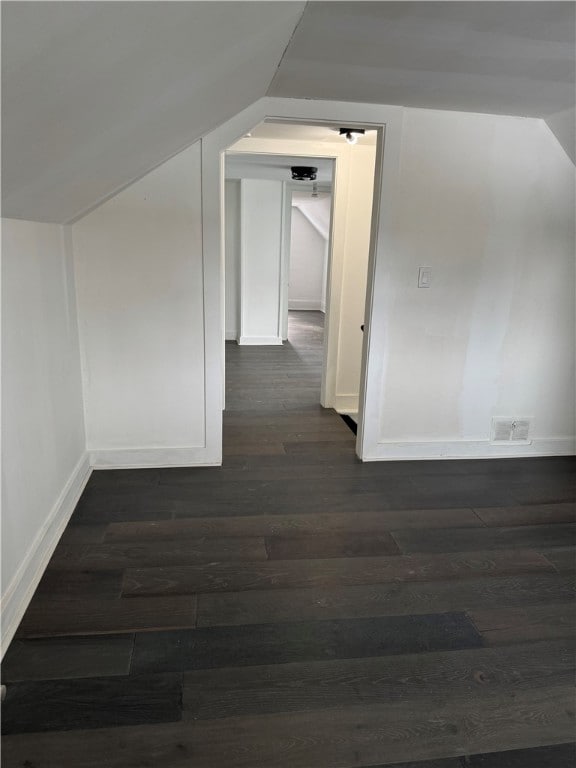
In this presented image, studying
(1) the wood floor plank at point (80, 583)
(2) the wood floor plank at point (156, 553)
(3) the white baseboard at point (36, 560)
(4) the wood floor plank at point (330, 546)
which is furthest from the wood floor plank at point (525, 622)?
(3) the white baseboard at point (36, 560)

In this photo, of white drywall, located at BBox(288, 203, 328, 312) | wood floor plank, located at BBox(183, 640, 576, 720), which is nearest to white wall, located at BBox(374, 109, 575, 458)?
wood floor plank, located at BBox(183, 640, 576, 720)

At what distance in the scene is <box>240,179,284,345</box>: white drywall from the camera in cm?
705

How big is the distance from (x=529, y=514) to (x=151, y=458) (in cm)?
213

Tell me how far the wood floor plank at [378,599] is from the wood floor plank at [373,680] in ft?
0.73

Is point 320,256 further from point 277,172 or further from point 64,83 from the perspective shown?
point 64,83

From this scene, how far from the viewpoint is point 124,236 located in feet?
9.27

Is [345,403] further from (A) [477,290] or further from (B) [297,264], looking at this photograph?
(B) [297,264]

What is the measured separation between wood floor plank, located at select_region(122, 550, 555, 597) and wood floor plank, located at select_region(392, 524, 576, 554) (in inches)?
2.5

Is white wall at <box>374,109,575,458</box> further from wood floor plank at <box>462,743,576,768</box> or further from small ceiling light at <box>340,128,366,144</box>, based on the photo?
wood floor plank at <box>462,743,576,768</box>

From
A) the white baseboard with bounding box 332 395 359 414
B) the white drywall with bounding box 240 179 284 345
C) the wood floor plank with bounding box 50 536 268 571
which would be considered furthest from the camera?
the white drywall with bounding box 240 179 284 345

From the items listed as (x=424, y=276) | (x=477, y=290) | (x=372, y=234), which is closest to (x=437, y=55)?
(x=372, y=234)

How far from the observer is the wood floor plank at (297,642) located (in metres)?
1.71

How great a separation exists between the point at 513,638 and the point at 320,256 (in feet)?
32.9

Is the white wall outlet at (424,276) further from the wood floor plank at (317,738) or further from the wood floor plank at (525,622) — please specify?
the wood floor plank at (317,738)
